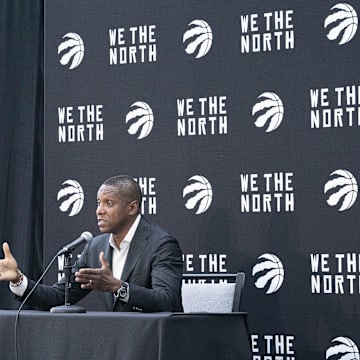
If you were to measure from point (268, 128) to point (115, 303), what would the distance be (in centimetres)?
A: 149

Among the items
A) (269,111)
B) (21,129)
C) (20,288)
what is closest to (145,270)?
(20,288)

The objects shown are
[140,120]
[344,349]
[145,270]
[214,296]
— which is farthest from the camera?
[140,120]

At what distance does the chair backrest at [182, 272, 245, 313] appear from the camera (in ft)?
15.8

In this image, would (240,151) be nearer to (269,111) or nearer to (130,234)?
(269,111)

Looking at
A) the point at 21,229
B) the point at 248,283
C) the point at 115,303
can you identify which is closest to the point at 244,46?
the point at 248,283

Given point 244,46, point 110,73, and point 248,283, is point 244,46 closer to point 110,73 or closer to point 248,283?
point 110,73

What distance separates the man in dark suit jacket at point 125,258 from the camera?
4.38 meters

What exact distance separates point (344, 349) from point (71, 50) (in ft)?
8.43

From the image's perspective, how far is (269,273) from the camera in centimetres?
542

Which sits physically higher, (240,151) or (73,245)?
(240,151)

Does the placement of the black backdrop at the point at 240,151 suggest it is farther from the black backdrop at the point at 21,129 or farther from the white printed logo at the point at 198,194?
the black backdrop at the point at 21,129

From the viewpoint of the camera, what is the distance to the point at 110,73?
237 inches

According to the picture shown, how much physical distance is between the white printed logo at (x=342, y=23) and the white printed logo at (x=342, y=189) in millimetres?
746

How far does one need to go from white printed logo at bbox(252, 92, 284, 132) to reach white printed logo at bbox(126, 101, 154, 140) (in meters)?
0.70
